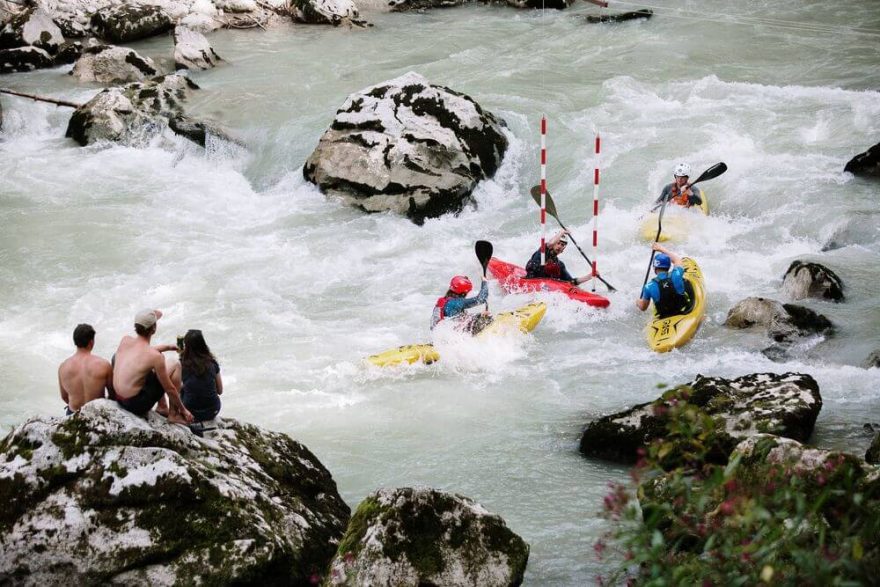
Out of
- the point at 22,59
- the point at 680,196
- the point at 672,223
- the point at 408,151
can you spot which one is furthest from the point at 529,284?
the point at 22,59

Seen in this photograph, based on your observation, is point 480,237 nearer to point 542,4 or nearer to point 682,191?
point 682,191

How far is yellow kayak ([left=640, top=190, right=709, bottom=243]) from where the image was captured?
1035 centimetres

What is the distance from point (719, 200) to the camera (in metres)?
11.1

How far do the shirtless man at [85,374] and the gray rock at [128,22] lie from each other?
14.4 meters

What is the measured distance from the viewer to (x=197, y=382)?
530 cm

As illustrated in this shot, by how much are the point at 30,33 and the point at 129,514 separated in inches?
605


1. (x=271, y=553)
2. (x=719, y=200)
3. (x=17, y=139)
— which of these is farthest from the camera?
(x=17, y=139)

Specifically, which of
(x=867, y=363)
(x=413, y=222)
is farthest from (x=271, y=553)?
(x=413, y=222)

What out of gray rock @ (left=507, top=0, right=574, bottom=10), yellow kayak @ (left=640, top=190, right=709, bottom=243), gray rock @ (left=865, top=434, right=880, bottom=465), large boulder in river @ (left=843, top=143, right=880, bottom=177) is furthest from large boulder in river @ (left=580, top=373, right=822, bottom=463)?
gray rock @ (left=507, top=0, right=574, bottom=10)

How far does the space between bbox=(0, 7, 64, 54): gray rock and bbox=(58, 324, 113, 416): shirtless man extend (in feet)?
45.0

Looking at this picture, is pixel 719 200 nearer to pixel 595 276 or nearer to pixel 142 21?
pixel 595 276

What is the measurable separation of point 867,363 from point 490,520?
4283 mm

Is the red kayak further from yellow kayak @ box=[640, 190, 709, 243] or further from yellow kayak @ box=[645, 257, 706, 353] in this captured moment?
yellow kayak @ box=[640, 190, 709, 243]

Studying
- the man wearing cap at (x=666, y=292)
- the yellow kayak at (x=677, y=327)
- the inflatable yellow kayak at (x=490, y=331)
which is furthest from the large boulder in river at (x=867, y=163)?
the inflatable yellow kayak at (x=490, y=331)
